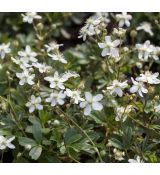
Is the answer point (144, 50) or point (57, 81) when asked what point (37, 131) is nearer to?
point (57, 81)

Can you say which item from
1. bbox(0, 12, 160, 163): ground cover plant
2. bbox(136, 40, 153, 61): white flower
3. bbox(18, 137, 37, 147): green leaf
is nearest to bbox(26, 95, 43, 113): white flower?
bbox(0, 12, 160, 163): ground cover plant

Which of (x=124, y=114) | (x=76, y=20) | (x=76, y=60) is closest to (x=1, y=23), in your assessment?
(x=76, y=20)

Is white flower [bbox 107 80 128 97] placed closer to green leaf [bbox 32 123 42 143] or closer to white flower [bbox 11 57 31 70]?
green leaf [bbox 32 123 42 143]

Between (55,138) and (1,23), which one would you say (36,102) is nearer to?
(55,138)

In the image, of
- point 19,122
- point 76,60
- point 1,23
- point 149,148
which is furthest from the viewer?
point 1,23

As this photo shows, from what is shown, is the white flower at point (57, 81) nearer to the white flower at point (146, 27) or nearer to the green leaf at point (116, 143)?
the green leaf at point (116, 143)

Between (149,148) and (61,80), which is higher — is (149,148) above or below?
below

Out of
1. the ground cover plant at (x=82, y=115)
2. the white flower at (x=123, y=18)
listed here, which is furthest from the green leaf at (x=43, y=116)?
the white flower at (x=123, y=18)
